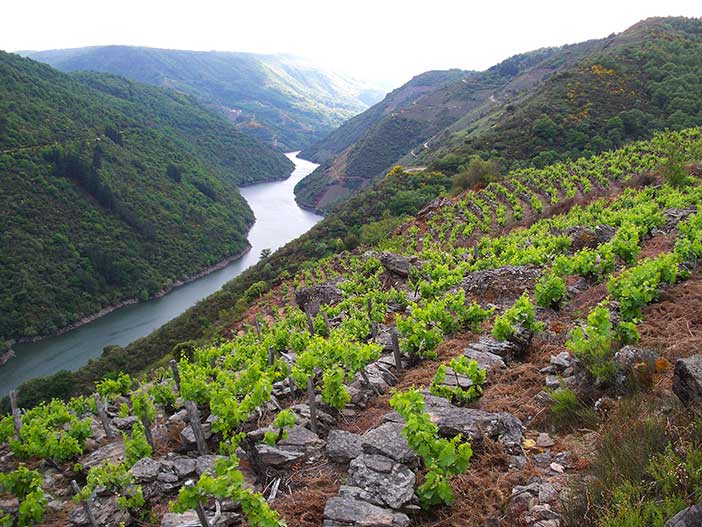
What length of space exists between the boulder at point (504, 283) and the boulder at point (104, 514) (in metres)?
9.02

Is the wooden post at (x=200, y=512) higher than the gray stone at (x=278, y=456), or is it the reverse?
the wooden post at (x=200, y=512)

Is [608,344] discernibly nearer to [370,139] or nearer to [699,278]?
[699,278]

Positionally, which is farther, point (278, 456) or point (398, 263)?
point (398, 263)

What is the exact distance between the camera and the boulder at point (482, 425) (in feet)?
17.2

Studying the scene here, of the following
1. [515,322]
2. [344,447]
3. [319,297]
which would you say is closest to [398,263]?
[319,297]

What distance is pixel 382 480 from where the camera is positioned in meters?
4.78

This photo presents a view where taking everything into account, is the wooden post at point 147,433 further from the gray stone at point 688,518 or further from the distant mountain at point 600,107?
the distant mountain at point 600,107

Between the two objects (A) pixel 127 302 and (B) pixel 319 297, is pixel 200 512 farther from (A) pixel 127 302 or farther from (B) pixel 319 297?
(A) pixel 127 302

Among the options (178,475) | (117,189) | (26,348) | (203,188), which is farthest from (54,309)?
(178,475)

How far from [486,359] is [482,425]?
2.22 meters

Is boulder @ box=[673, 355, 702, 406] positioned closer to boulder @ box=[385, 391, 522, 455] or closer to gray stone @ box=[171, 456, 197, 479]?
boulder @ box=[385, 391, 522, 455]

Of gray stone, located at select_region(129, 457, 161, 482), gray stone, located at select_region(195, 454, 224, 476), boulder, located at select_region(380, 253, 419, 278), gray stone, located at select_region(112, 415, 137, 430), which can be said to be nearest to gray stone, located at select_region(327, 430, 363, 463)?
gray stone, located at select_region(195, 454, 224, 476)

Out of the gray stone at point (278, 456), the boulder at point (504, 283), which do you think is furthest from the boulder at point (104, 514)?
the boulder at point (504, 283)

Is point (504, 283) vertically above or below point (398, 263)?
above
